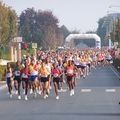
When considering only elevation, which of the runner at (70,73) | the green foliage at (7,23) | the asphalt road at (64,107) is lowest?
the asphalt road at (64,107)

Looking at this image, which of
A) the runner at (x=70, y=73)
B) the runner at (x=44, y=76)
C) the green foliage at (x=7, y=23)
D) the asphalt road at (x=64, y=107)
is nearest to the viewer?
the asphalt road at (x=64, y=107)

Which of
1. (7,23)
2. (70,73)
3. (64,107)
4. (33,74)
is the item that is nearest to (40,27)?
(7,23)

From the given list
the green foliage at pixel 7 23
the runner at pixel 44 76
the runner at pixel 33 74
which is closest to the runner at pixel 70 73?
the runner at pixel 33 74

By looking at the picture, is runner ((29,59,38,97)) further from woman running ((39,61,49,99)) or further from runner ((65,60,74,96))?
runner ((65,60,74,96))

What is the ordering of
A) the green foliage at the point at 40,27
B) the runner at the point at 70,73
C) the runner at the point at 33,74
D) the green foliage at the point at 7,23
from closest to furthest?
the runner at the point at 33,74, the runner at the point at 70,73, the green foliage at the point at 7,23, the green foliage at the point at 40,27

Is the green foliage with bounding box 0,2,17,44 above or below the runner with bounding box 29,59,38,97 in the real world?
above

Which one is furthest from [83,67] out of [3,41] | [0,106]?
[0,106]

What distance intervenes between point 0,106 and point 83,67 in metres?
23.5

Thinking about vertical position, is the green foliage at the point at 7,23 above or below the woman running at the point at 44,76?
above

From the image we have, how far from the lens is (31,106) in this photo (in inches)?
918

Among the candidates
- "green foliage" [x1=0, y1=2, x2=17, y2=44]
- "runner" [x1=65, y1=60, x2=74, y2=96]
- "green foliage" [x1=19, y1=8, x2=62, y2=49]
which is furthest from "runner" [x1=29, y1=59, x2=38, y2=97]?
"green foliage" [x1=19, y1=8, x2=62, y2=49]

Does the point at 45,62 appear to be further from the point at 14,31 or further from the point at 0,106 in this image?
the point at 14,31

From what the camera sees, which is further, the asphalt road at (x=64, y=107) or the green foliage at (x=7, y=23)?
the green foliage at (x=7, y=23)

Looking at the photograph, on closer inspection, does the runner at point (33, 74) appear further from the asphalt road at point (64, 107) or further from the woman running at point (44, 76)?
the asphalt road at point (64, 107)
